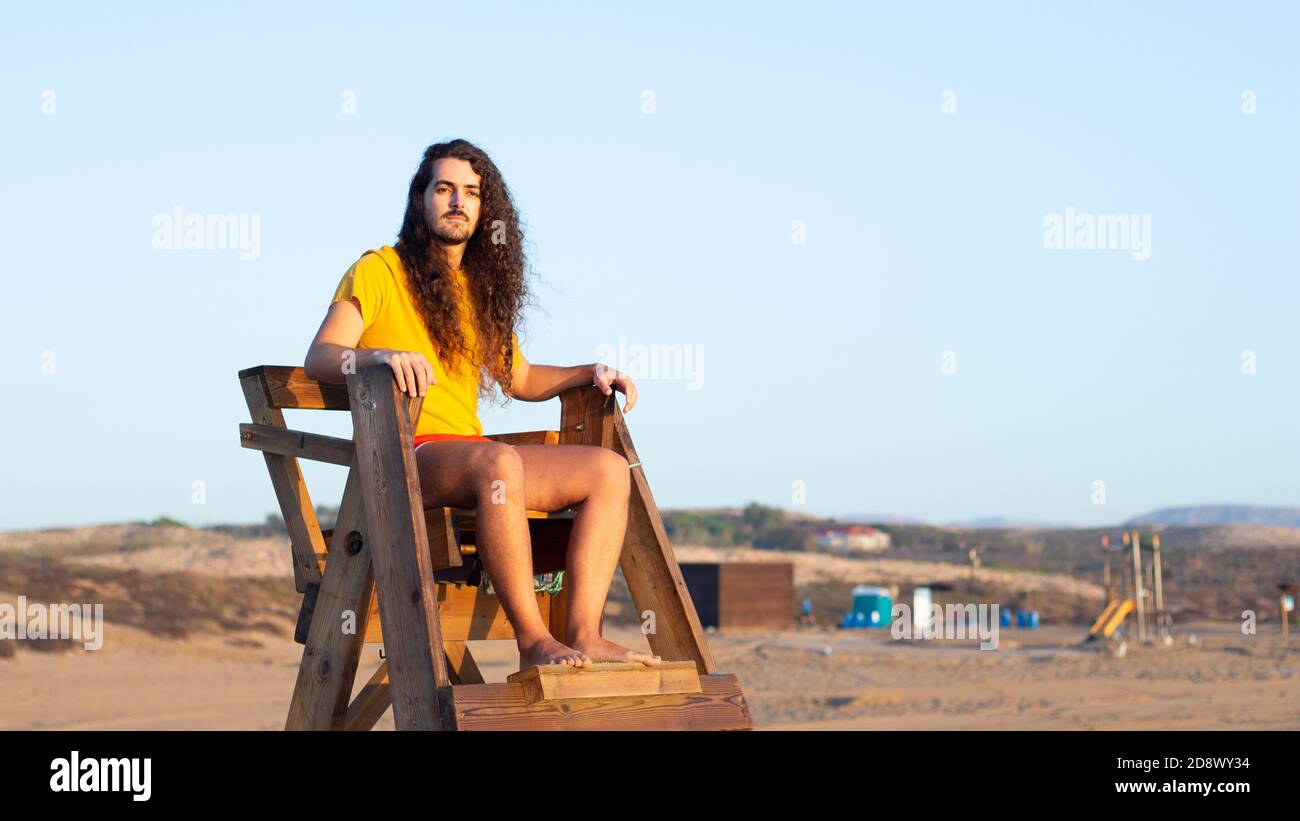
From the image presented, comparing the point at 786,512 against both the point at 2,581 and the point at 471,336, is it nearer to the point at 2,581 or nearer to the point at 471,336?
the point at 2,581

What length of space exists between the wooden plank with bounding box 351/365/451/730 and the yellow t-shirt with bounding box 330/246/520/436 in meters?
0.41

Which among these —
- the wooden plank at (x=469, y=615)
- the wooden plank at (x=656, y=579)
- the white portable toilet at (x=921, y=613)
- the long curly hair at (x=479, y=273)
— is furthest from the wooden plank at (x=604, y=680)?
the white portable toilet at (x=921, y=613)

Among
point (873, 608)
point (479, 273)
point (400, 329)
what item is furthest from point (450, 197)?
point (873, 608)

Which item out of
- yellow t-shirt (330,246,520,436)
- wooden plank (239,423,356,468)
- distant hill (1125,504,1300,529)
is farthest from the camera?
distant hill (1125,504,1300,529)

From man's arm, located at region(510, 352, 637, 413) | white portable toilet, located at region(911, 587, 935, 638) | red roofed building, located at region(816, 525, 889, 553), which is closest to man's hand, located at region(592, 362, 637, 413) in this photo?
man's arm, located at region(510, 352, 637, 413)

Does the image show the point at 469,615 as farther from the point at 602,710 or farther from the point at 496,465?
the point at 602,710

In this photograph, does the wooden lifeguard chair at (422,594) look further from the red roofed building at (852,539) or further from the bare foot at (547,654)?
the red roofed building at (852,539)

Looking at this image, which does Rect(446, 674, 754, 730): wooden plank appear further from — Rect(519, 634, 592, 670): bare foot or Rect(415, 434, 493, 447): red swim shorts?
Rect(415, 434, 493, 447): red swim shorts

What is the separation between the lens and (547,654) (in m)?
3.12

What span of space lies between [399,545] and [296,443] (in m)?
0.62

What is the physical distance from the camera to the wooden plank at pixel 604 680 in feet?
9.82

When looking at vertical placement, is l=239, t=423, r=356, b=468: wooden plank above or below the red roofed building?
above

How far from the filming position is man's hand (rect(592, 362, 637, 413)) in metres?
3.89

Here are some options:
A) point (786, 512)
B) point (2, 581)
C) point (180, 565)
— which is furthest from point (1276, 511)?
point (2, 581)
